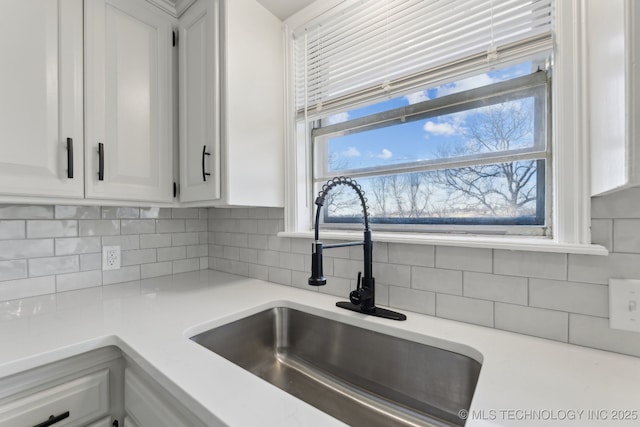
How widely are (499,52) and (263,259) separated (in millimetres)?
1297

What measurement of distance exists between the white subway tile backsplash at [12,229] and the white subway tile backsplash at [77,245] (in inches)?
4.7

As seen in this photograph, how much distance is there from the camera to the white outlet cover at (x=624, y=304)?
66 cm

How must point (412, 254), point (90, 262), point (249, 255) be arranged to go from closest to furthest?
point (412, 254) → point (90, 262) → point (249, 255)

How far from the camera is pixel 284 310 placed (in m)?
1.13

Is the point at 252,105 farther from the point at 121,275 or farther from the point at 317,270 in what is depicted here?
the point at 121,275

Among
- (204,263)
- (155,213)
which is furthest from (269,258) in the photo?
(155,213)

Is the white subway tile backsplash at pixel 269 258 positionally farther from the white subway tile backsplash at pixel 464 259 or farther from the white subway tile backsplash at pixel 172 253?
the white subway tile backsplash at pixel 464 259

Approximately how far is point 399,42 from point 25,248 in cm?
176

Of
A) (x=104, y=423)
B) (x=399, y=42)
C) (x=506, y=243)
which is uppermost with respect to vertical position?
(x=399, y=42)

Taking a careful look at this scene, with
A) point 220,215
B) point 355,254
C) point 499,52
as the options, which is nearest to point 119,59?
point 220,215

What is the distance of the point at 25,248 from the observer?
1173 millimetres

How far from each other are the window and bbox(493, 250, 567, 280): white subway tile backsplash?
0.13 m

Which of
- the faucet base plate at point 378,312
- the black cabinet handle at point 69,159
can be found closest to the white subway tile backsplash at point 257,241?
the faucet base plate at point 378,312

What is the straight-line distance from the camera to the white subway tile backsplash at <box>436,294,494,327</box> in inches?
33.5
